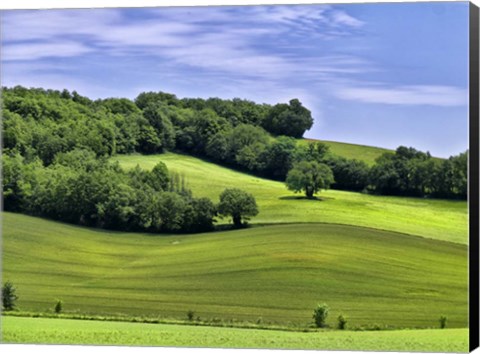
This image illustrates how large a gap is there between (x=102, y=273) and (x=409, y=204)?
3886 mm

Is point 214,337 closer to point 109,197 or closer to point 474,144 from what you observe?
point 109,197

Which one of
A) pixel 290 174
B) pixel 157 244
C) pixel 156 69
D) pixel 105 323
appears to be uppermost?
pixel 156 69

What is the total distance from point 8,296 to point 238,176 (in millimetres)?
3266

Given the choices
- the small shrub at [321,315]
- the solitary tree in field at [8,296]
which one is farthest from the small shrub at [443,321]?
the solitary tree in field at [8,296]

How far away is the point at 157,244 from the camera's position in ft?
45.8

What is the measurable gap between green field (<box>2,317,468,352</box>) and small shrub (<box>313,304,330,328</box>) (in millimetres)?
140

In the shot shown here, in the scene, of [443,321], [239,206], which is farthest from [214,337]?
[443,321]

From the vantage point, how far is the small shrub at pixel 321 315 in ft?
43.5

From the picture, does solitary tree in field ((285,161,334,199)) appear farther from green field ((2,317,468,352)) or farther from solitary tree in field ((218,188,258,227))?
green field ((2,317,468,352))

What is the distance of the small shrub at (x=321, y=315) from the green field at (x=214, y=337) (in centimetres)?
14

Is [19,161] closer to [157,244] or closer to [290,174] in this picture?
[157,244]

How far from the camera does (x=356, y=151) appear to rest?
44.7 ft

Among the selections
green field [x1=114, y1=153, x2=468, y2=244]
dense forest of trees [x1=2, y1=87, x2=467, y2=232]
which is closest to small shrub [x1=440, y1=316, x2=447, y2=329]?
green field [x1=114, y1=153, x2=468, y2=244]

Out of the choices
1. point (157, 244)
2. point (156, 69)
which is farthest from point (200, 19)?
point (157, 244)
